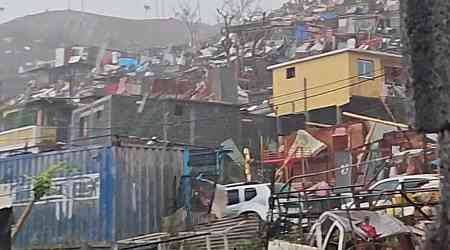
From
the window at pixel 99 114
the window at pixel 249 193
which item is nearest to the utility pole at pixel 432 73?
the window at pixel 249 193

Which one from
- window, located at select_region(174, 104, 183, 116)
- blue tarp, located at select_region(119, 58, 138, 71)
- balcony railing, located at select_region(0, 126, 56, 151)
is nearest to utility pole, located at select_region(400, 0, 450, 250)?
window, located at select_region(174, 104, 183, 116)

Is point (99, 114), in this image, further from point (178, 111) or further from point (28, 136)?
point (28, 136)

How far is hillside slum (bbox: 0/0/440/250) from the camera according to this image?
44.8 feet

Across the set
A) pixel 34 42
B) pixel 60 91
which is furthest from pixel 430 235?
pixel 34 42

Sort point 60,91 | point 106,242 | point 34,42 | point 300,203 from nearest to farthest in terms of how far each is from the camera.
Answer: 1. point 300,203
2. point 106,242
3. point 60,91
4. point 34,42

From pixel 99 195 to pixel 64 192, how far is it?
120cm

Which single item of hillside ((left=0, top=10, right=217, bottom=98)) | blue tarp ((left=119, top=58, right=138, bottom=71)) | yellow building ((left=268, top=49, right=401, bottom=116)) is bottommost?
yellow building ((left=268, top=49, right=401, bottom=116))

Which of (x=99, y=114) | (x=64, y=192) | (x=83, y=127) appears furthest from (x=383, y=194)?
(x=83, y=127)

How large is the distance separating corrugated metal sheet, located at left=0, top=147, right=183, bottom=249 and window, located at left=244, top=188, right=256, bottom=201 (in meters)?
2.98

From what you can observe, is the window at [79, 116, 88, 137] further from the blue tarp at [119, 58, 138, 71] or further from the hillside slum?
the blue tarp at [119, 58, 138, 71]

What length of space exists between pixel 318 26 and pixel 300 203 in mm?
42785

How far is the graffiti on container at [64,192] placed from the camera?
16.8 m

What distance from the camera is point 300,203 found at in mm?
13453

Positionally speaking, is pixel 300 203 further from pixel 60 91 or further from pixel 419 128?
pixel 60 91
